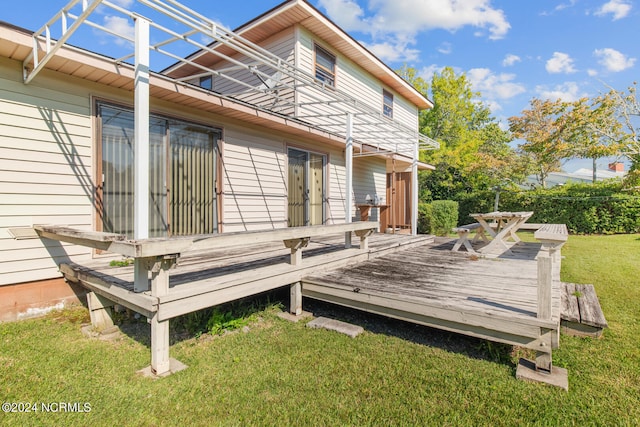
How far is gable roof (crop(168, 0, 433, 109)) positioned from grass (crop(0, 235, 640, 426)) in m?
7.33

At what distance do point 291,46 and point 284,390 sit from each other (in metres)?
8.27

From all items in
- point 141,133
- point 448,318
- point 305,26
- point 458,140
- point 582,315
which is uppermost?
point 458,140

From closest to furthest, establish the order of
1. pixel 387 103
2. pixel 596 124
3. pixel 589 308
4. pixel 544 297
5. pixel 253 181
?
pixel 544 297
pixel 589 308
pixel 253 181
pixel 387 103
pixel 596 124

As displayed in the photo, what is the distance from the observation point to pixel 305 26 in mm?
8438

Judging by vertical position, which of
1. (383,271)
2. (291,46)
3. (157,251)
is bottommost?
(383,271)

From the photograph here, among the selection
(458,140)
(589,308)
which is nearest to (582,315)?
(589,308)

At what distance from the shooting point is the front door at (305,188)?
8414mm

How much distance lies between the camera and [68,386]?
2590 millimetres

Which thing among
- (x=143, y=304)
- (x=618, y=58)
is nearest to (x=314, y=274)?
(x=143, y=304)

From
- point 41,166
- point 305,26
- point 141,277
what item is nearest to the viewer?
point 141,277

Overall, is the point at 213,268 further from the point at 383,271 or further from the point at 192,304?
the point at 383,271

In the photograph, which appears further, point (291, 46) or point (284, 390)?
point (291, 46)

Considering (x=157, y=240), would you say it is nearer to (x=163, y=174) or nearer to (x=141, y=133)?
(x=141, y=133)

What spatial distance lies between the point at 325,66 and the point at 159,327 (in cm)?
854
